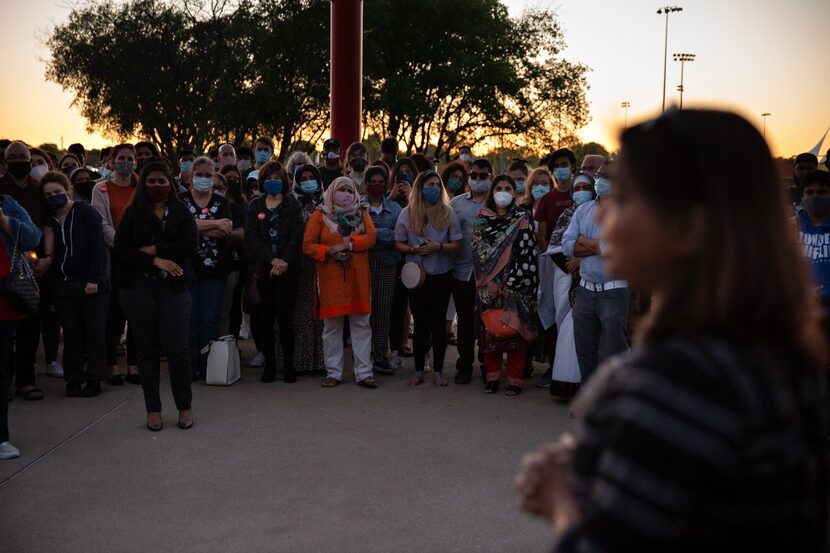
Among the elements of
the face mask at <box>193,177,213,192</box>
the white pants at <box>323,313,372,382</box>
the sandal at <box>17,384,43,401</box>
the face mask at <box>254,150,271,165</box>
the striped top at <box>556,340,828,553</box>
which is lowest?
the sandal at <box>17,384,43,401</box>

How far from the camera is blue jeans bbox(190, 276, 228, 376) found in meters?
8.82

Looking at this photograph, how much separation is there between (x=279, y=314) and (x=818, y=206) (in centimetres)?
491

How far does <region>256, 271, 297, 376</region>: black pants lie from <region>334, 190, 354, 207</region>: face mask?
2.75 ft

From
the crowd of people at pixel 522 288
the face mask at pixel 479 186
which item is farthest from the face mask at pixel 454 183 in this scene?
the face mask at pixel 479 186

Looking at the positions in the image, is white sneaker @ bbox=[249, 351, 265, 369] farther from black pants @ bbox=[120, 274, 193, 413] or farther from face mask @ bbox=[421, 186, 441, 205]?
black pants @ bbox=[120, 274, 193, 413]

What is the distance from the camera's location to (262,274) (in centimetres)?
872


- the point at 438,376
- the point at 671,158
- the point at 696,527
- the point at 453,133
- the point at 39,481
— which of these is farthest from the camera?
the point at 453,133

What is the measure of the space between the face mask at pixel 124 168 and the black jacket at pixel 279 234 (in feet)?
4.05

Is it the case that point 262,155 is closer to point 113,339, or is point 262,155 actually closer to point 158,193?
point 113,339

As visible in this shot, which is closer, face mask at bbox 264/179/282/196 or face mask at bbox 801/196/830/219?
face mask at bbox 801/196/830/219

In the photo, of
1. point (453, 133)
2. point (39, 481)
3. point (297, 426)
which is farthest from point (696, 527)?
point (453, 133)

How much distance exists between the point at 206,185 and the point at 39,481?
385 cm

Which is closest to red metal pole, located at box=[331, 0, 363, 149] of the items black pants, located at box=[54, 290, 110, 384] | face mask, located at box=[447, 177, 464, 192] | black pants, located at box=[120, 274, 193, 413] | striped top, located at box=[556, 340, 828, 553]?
Answer: face mask, located at box=[447, 177, 464, 192]

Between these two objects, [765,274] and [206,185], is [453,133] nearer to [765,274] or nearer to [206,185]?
[206,185]
